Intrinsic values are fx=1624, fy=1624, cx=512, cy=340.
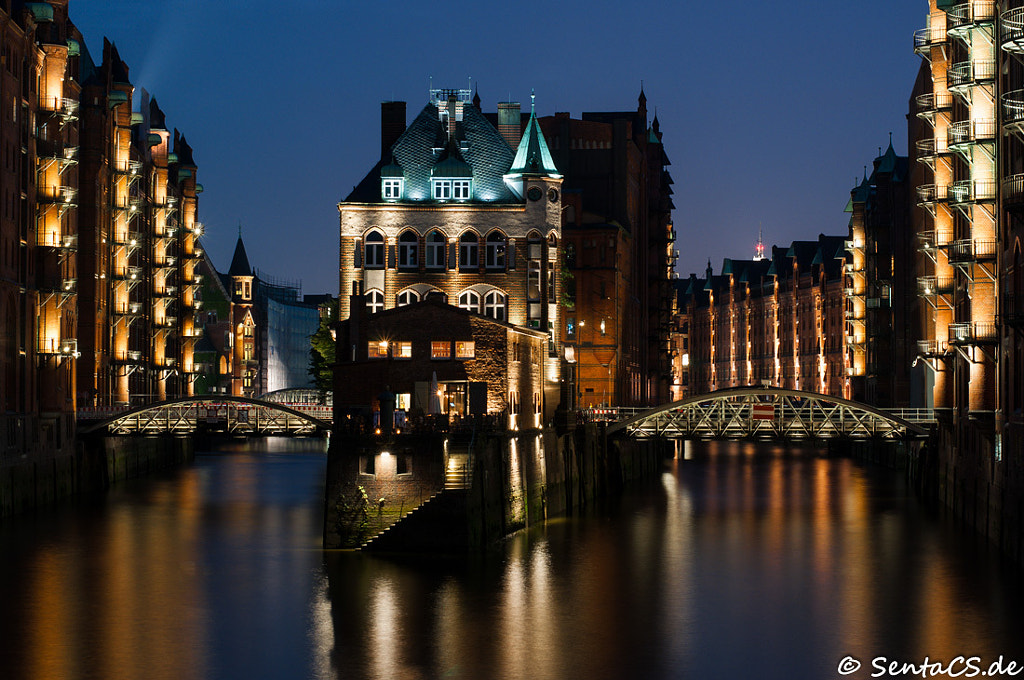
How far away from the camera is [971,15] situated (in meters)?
62.9

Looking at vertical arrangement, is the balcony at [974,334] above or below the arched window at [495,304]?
below

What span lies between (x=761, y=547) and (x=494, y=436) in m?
12.6

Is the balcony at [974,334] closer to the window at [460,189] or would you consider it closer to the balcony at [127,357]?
the window at [460,189]

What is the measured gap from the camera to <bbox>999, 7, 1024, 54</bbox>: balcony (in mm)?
52812

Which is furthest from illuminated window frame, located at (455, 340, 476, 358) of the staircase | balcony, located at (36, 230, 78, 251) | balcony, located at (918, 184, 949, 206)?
balcony, located at (36, 230, 78, 251)

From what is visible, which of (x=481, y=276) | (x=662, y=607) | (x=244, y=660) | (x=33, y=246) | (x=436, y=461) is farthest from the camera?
(x=481, y=276)

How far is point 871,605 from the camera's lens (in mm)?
52031

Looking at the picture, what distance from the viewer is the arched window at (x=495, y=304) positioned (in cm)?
8650

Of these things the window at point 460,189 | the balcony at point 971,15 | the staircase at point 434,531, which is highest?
the balcony at point 971,15

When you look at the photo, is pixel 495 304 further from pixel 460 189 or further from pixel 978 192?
pixel 978 192

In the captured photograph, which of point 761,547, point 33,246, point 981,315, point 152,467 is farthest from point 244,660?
point 152,467

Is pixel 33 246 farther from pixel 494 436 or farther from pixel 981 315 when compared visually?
pixel 981 315

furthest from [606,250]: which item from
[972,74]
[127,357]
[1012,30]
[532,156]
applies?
[1012,30]

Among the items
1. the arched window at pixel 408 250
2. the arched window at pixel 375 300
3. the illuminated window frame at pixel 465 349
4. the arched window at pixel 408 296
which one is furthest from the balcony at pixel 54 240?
the illuminated window frame at pixel 465 349
